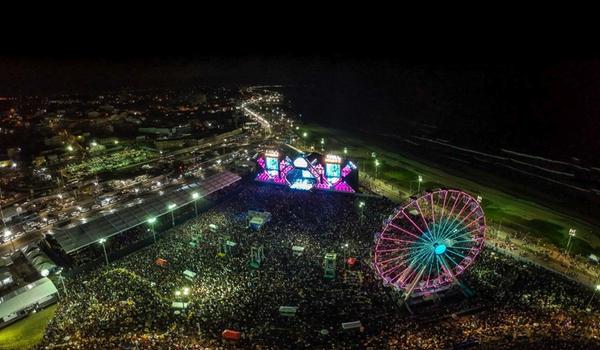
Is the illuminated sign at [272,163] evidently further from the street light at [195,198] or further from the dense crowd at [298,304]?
the dense crowd at [298,304]

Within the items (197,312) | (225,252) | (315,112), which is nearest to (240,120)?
(315,112)

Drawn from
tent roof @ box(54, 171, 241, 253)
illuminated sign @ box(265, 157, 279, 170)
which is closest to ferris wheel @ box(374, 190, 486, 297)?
illuminated sign @ box(265, 157, 279, 170)

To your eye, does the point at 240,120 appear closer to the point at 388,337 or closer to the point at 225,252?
the point at 225,252

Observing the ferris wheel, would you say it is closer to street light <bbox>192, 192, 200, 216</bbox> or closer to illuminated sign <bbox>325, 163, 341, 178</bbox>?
illuminated sign <bbox>325, 163, 341, 178</bbox>

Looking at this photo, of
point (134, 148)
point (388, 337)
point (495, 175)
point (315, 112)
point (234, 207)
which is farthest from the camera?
point (315, 112)

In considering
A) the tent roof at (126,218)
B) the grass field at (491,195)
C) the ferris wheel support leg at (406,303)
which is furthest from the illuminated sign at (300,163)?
the ferris wheel support leg at (406,303)

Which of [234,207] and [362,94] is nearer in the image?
[234,207]

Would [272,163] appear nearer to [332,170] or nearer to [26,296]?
[332,170]
